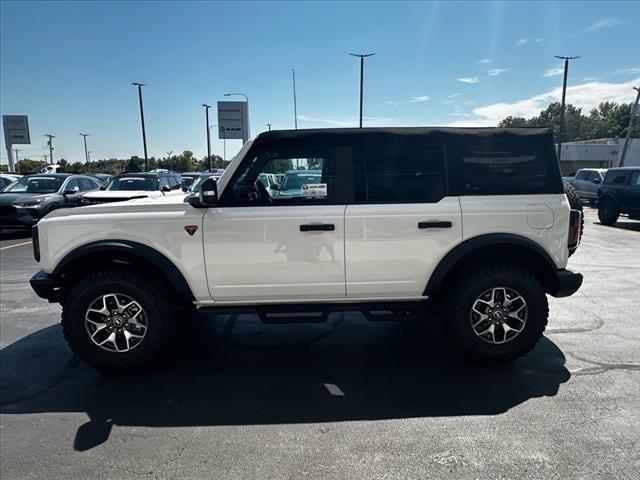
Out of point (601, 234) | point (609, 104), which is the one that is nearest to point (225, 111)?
point (601, 234)

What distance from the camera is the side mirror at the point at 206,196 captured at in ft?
10.7

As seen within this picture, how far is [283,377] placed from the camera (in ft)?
11.2

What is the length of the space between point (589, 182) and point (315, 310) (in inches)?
770

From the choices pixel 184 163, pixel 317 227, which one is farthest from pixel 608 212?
pixel 184 163

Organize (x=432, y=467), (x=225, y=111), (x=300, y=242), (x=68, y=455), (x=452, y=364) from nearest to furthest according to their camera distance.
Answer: (x=432, y=467) → (x=68, y=455) → (x=300, y=242) → (x=452, y=364) → (x=225, y=111)

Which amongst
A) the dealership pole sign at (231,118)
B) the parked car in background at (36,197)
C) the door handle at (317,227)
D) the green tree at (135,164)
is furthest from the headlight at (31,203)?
the green tree at (135,164)

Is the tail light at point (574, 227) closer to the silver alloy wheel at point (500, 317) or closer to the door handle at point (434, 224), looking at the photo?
the silver alloy wheel at point (500, 317)

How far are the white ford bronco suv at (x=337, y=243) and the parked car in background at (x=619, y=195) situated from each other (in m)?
12.0

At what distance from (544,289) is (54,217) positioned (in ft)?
14.6

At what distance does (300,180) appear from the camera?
11.9 feet

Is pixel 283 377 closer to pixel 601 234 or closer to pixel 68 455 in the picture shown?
pixel 68 455

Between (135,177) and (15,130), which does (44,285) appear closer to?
(135,177)

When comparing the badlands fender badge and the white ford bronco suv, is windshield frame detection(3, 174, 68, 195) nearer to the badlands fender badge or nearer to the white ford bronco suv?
the white ford bronco suv

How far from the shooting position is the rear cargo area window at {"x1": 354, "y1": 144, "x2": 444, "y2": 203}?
3.45 meters
